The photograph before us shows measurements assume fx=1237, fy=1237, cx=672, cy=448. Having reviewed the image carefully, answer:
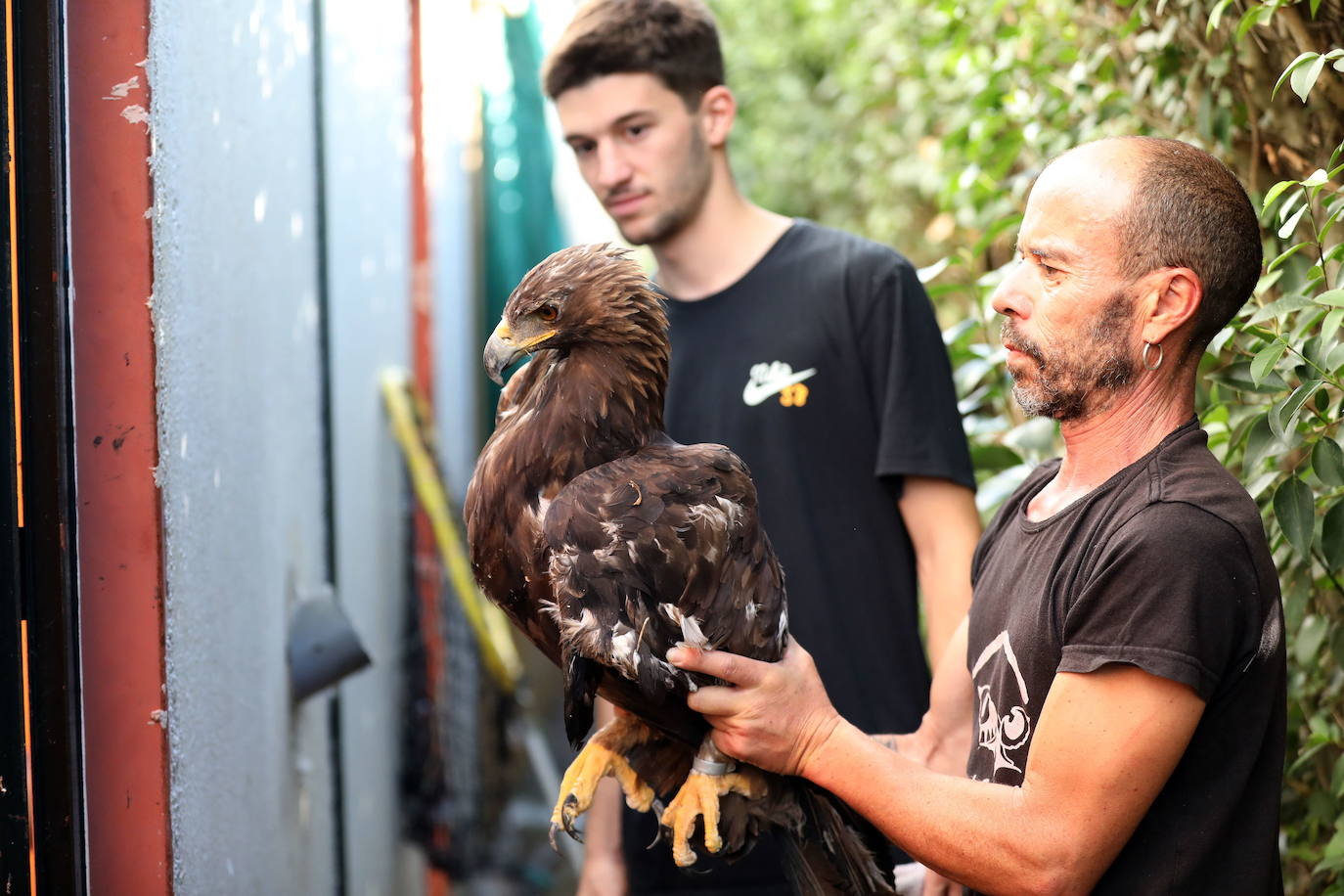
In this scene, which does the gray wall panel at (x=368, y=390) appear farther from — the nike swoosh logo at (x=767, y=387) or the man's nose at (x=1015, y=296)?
the man's nose at (x=1015, y=296)

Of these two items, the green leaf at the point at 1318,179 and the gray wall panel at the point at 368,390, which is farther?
the gray wall panel at the point at 368,390

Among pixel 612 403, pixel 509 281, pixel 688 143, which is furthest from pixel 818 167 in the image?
pixel 612 403

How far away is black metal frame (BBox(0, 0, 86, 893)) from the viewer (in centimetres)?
173

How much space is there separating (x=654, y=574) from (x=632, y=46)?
1423 mm

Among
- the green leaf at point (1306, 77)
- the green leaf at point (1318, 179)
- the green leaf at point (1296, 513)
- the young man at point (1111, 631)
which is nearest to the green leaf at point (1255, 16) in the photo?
the green leaf at point (1306, 77)

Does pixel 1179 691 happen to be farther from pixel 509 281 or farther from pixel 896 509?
pixel 509 281

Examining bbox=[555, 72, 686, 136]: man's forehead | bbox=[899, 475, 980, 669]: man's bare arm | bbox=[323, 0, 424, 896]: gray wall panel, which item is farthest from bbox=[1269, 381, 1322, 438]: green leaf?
bbox=[323, 0, 424, 896]: gray wall panel

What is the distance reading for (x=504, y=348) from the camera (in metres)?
1.96

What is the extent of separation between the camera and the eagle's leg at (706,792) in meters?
1.99

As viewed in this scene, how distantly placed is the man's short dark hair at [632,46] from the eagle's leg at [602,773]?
1451 millimetres

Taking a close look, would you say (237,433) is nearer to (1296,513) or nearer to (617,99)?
(617,99)

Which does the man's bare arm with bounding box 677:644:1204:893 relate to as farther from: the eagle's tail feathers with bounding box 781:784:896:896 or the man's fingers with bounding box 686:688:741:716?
the eagle's tail feathers with bounding box 781:784:896:896

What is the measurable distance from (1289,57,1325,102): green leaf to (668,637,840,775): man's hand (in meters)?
1.23

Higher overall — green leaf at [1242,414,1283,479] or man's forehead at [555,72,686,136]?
man's forehead at [555,72,686,136]
